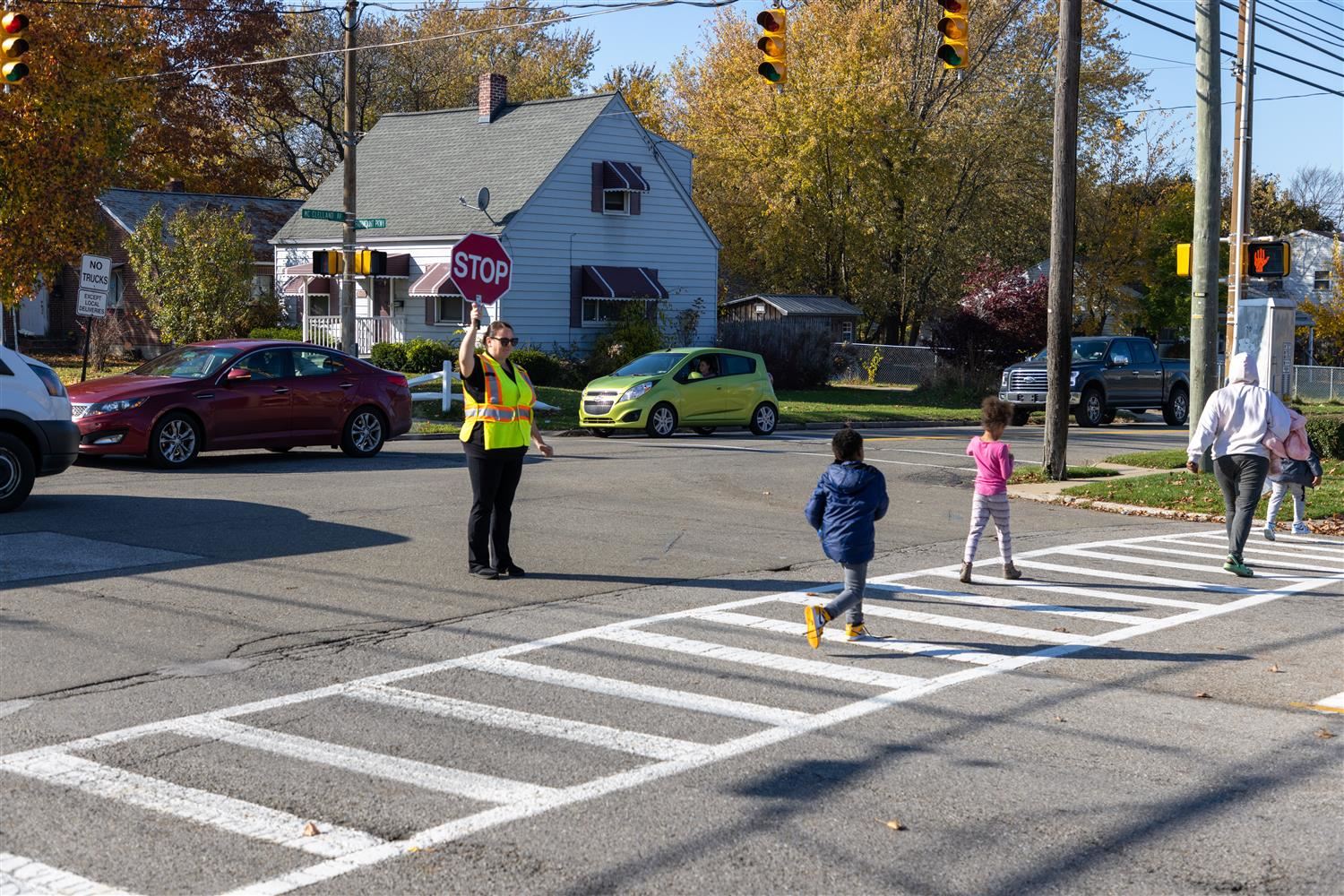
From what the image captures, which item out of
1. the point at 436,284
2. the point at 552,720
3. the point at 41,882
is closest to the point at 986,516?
the point at 552,720

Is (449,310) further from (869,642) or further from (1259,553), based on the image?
(869,642)

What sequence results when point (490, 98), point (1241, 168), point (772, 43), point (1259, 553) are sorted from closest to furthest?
point (1259, 553), point (772, 43), point (1241, 168), point (490, 98)

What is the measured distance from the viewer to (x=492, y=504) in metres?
10.6

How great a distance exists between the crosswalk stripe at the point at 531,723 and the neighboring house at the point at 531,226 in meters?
28.1

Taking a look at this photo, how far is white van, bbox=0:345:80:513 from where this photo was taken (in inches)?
507

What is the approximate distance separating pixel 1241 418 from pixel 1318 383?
36783mm

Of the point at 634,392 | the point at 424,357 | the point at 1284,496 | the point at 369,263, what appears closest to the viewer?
the point at 1284,496

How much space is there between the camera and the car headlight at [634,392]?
2452cm

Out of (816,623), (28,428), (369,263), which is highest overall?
(369,263)

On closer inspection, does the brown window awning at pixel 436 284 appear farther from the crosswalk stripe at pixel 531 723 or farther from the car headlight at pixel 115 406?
the crosswalk stripe at pixel 531 723

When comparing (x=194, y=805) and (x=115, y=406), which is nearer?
(x=194, y=805)

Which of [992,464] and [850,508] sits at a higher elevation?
[992,464]

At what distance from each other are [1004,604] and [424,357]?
80.3 feet

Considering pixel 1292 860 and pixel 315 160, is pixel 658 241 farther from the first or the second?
pixel 1292 860
